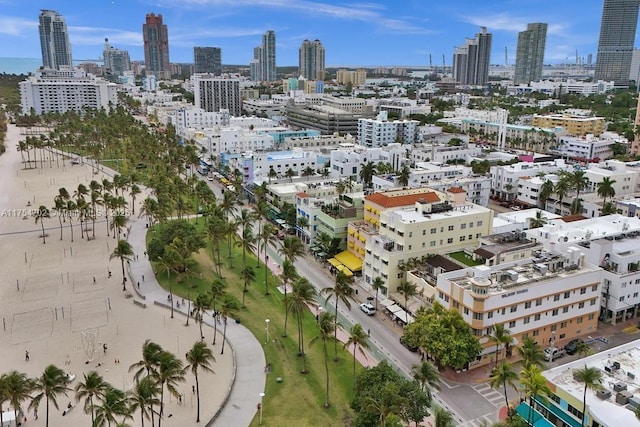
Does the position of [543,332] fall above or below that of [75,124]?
below

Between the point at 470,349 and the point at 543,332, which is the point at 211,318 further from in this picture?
the point at 543,332

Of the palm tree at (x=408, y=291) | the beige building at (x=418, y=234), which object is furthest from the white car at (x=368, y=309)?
the palm tree at (x=408, y=291)

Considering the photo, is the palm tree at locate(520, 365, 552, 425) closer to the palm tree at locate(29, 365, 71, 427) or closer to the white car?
the white car

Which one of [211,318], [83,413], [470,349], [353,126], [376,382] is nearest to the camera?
[376,382]

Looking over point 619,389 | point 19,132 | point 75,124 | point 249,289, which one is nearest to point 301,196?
point 249,289

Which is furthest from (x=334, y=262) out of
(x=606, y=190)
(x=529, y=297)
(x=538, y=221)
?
(x=606, y=190)

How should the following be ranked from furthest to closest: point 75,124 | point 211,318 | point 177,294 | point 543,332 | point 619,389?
1. point 75,124
2. point 177,294
3. point 211,318
4. point 543,332
5. point 619,389

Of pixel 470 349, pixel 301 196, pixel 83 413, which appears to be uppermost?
pixel 301 196
